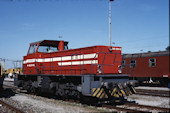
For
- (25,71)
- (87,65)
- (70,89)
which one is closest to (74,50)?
(87,65)

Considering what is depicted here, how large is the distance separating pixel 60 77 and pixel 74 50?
166cm

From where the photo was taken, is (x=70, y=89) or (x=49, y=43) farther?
(x=49, y=43)

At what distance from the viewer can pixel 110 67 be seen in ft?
32.6

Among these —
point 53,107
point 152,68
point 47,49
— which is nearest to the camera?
point 53,107

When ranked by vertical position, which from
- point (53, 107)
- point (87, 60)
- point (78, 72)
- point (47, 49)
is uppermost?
point (47, 49)

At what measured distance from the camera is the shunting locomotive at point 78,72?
28.8 feet

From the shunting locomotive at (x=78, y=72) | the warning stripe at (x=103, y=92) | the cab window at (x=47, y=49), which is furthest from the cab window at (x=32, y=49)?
the warning stripe at (x=103, y=92)

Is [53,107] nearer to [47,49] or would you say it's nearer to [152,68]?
[47,49]

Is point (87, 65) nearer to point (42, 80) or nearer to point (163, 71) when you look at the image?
point (42, 80)

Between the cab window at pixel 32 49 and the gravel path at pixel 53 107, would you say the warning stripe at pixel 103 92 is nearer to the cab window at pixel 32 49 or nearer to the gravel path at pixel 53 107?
the gravel path at pixel 53 107

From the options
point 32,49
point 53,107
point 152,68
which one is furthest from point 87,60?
point 152,68

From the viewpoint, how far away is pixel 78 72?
1022 cm

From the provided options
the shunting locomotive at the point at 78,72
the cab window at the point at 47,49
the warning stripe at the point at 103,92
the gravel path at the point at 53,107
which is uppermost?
the cab window at the point at 47,49

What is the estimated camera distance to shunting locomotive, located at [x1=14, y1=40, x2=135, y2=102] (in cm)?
879
